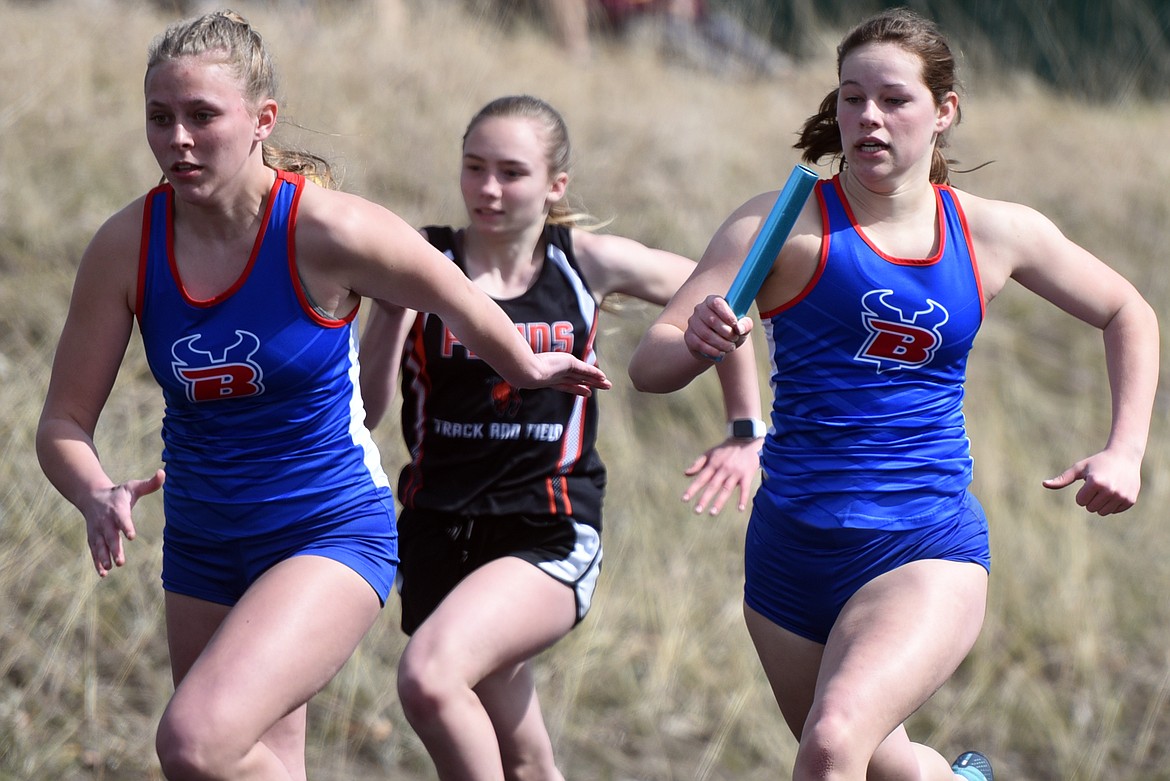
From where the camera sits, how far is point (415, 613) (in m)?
3.77

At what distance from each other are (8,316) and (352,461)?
361 centimetres

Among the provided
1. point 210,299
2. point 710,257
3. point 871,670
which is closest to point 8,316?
point 210,299

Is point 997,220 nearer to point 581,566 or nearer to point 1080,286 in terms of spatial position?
point 1080,286

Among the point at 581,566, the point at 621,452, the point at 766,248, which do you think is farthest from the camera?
the point at 621,452

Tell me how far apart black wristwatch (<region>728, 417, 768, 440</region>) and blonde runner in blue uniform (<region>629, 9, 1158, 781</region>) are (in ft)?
1.69

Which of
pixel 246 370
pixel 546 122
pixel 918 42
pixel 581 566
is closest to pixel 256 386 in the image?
pixel 246 370

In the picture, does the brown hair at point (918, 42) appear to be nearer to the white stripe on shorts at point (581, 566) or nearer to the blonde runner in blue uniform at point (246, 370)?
the blonde runner in blue uniform at point (246, 370)

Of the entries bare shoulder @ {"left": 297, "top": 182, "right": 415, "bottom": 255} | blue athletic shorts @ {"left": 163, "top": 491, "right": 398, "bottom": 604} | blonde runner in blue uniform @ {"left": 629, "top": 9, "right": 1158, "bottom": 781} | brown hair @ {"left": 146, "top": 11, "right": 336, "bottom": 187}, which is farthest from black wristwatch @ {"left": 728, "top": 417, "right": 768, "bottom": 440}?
brown hair @ {"left": 146, "top": 11, "right": 336, "bottom": 187}

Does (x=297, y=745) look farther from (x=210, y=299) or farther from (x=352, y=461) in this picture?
(x=210, y=299)

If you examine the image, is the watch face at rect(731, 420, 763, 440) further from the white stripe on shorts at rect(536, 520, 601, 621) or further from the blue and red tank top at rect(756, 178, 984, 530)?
the blue and red tank top at rect(756, 178, 984, 530)

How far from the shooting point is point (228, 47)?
2941 millimetres

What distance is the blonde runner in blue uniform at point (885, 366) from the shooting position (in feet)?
9.92

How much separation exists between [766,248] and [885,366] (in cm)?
43

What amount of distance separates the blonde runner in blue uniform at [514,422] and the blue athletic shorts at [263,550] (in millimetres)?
437
